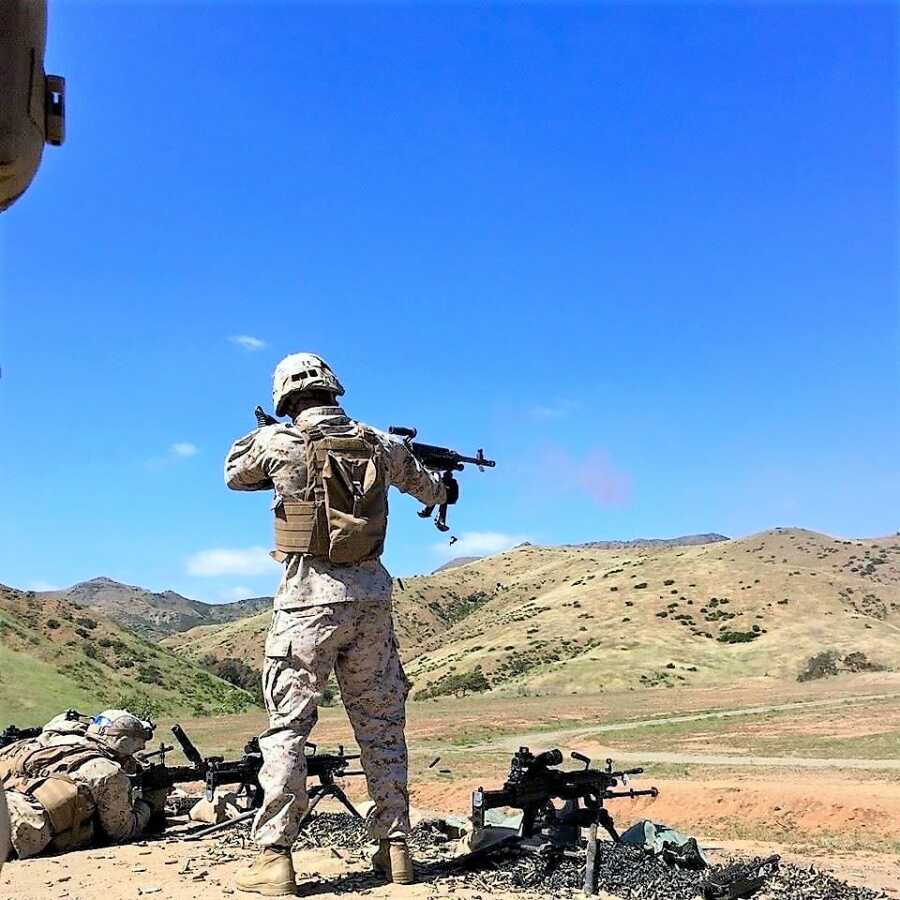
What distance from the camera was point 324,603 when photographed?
17.8ft

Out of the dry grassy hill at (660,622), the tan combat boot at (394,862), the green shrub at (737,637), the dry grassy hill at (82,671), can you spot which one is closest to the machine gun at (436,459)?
the tan combat boot at (394,862)

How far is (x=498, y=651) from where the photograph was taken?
1961 inches

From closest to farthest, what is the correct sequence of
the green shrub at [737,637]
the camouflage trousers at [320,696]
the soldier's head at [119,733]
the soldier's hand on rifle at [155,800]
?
the camouflage trousers at [320,696], the soldier's head at [119,733], the soldier's hand on rifle at [155,800], the green shrub at [737,637]

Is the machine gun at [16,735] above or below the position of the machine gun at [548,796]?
above

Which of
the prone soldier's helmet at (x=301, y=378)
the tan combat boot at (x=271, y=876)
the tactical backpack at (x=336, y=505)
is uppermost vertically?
the prone soldier's helmet at (x=301, y=378)

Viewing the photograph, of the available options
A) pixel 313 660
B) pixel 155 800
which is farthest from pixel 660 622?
pixel 313 660

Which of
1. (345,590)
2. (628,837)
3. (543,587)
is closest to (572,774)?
A: (628,837)

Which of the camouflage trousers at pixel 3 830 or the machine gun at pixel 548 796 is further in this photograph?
the machine gun at pixel 548 796

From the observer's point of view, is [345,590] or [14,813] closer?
[345,590]

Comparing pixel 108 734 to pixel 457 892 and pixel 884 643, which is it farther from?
pixel 884 643

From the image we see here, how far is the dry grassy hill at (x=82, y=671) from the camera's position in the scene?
27.9m

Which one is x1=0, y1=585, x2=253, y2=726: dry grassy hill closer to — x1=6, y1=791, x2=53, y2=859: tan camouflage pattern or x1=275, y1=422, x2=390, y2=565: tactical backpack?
x1=6, y1=791, x2=53, y2=859: tan camouflage pattern

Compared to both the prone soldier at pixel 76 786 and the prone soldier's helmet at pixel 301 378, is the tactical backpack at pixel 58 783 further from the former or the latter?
the prone soldier's helmet at pixel 301 378

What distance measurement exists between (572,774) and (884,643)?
44.4 m
